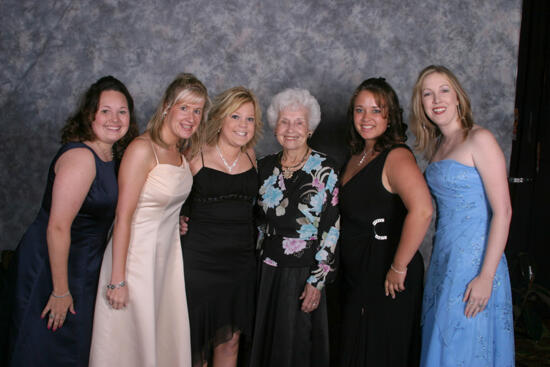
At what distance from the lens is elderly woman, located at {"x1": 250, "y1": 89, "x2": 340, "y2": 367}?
2.24 meters

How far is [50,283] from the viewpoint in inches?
75.3

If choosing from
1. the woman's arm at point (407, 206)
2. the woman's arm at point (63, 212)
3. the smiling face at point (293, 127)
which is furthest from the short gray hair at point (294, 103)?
the woman's arm at point (63, 212)

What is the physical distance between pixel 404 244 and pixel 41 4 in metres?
3.17

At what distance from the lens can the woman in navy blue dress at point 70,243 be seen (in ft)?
5.97

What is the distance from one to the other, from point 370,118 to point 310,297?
37.8 inches

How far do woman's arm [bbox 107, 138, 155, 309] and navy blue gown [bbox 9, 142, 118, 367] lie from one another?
0.07 m

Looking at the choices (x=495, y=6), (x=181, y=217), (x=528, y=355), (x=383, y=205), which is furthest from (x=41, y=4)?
(x=528, y=355)

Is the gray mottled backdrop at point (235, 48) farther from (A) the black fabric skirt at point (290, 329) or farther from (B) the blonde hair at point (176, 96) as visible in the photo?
(A) the black fabric skirt at point (290, 329)

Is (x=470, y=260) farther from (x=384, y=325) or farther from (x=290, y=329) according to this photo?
(x=290, y=329)

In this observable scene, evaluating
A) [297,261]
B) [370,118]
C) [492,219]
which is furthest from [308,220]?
[492,219]

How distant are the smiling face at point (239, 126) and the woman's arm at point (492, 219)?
113cm

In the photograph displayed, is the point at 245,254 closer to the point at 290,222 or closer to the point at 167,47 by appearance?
the point at 290,222

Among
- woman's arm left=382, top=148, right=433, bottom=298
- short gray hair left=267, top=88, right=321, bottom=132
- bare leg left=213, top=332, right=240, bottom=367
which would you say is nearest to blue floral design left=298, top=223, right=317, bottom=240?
woman's arm left=382, top=148, right=433, bottom=298

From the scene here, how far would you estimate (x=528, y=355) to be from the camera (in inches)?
120
